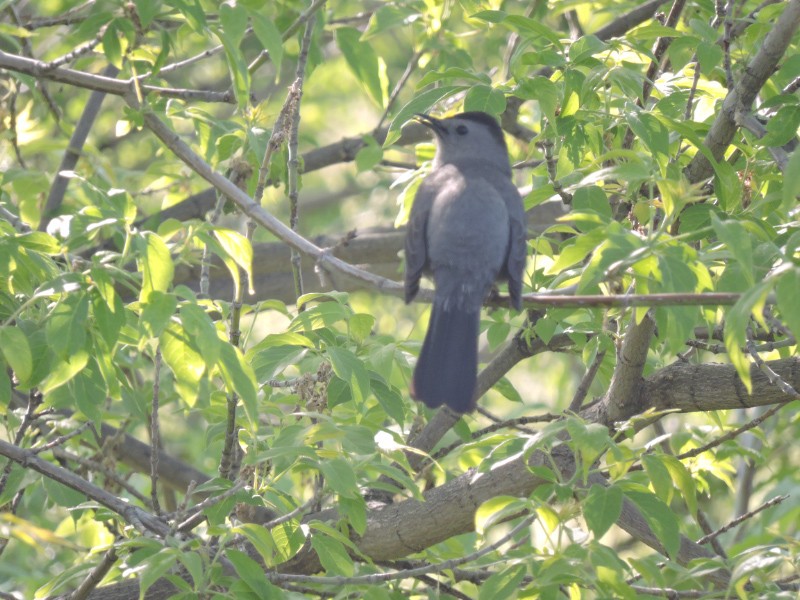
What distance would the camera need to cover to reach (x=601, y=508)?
7.71 ft

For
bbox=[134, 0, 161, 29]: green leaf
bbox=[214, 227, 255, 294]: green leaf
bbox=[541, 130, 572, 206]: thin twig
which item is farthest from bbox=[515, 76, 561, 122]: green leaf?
bbox=[134, 0, 161, 29]: green leaf

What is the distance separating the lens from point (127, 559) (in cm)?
255

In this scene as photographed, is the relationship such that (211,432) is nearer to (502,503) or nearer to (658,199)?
(502,503)

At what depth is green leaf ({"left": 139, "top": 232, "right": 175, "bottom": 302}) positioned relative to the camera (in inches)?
91.6

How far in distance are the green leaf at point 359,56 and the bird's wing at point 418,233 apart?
0.66 meters

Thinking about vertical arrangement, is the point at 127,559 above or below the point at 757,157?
below

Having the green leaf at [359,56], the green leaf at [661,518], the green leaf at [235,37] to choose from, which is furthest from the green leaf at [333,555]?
the green leaf at [359,56]

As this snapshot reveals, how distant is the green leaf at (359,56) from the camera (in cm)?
421

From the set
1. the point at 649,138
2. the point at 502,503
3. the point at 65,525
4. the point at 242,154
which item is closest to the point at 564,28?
the point at 242,154

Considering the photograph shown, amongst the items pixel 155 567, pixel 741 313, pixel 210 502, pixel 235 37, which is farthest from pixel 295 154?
pixel 741 313

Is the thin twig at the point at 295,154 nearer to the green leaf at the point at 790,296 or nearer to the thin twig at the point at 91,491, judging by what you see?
the thin twig at the point at 91,491

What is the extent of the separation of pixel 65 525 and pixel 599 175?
3.05 meters

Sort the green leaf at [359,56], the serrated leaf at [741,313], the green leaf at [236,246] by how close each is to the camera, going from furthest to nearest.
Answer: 1. the green leaf at [359,56]
2. the green leaf at [236,246]
3. the serrated leaf at [741,313]

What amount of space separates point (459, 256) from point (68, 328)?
1578 mm
